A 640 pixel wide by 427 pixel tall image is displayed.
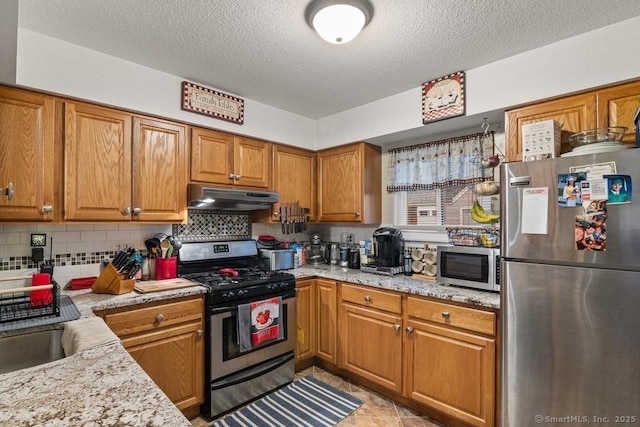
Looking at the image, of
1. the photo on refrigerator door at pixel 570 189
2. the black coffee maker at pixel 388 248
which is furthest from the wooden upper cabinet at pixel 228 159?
the photo on refrigerator door at pixel 570 189

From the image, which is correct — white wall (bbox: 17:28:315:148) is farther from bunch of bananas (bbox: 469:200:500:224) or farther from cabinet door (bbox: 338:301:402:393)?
bunch of bananas (bbox: 469:200:500:224)

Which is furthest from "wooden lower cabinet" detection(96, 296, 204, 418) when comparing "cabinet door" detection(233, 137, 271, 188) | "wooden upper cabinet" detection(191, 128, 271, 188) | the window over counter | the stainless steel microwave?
the window over counter

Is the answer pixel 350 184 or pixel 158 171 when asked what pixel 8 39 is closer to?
pixel 158 171

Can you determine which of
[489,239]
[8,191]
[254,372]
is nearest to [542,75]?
[489,239]

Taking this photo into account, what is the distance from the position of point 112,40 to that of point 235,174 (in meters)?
1.22

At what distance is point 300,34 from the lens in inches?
72.6

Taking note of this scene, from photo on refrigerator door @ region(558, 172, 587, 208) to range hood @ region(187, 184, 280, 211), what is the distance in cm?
204

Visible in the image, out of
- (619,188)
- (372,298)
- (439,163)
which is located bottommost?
(372,298)

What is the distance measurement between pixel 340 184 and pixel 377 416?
1.96 meters

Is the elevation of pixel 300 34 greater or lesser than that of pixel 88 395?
greater

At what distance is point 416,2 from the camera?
1572mm

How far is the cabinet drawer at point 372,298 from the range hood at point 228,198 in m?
1.01

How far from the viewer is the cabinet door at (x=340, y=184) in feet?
10.0

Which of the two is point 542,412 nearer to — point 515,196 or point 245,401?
point 515,196
